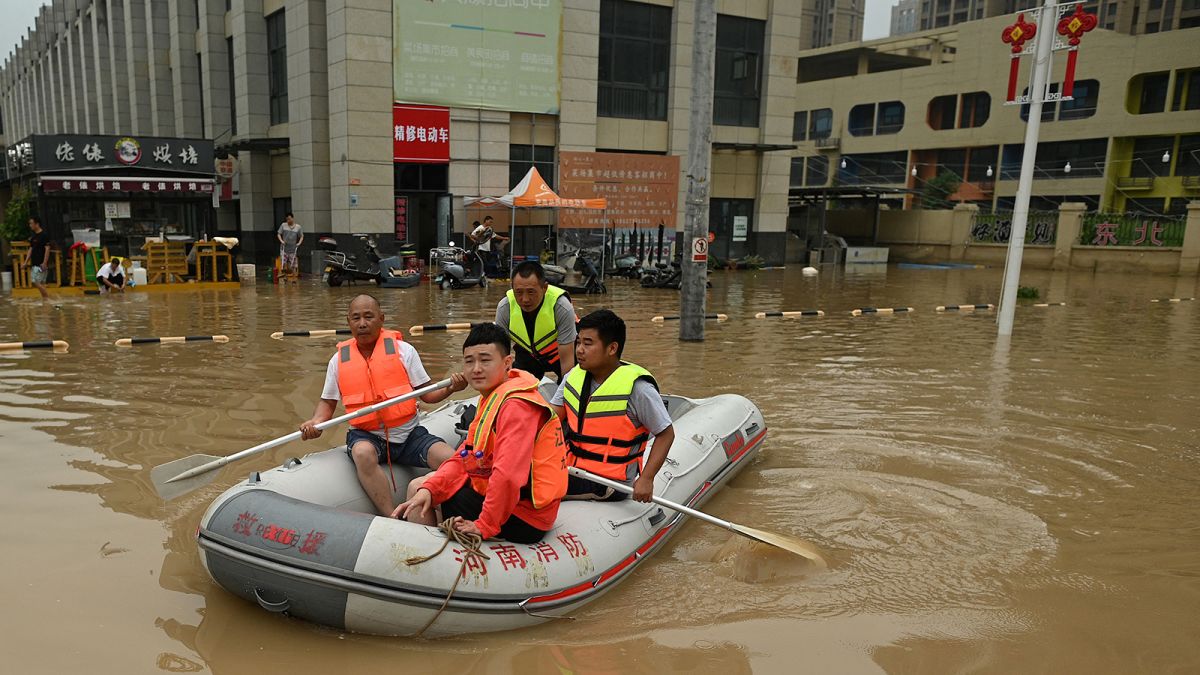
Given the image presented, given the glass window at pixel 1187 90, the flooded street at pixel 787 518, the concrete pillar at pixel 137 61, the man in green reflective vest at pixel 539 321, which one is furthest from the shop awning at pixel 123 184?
the glass window at pixel 1187 90

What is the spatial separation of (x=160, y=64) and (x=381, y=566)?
3187 centimetres

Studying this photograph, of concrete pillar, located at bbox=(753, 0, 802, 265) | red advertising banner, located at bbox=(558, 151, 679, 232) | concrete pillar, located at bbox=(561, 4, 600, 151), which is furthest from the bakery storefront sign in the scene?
concrete pillar, located at bbox=(753, 0, 802, 265)

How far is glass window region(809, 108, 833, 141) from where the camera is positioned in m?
46.5

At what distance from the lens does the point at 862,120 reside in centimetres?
4572

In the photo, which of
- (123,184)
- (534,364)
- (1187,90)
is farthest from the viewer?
(1187,90)

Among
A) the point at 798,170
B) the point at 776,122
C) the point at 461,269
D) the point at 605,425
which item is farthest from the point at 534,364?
the point at 798,170

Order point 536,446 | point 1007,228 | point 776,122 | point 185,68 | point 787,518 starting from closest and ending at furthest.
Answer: point 536,446 → point 787,518 → point 776,122 → point 185,68 → point 1007,228

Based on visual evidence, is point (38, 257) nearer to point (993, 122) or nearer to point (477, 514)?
point (477, 514)

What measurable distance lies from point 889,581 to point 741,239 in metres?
21.0

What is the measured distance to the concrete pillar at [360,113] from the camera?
17781 mm

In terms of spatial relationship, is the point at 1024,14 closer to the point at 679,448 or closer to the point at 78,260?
the point at 679,448

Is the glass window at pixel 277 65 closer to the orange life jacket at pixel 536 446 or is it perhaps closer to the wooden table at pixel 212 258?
the wooden table at pixel 212 258

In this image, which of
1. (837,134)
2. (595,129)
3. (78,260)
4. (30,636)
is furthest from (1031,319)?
(837,134)

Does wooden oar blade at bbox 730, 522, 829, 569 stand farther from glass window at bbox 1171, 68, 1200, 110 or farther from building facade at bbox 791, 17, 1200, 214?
glass window at bbox 1171, 68, 1200, 110
